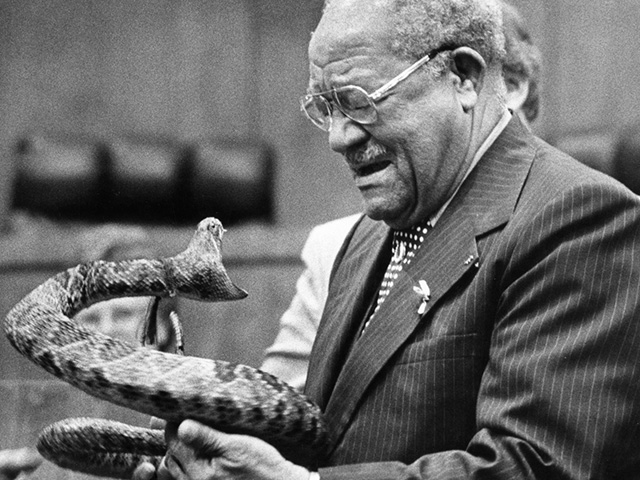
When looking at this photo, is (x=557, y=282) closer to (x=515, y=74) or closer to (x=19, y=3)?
(x=515, y=74)

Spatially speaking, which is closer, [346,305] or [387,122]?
[387,122]

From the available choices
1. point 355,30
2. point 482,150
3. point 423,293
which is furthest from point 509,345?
point 355,30

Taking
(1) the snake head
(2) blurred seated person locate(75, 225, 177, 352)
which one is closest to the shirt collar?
(1) the snake head

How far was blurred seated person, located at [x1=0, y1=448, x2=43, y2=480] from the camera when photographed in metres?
2.49

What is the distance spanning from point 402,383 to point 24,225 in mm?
3131

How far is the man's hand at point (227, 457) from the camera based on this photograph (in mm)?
1707

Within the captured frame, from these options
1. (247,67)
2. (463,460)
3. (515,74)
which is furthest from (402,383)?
(247,67)

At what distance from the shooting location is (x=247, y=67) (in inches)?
211

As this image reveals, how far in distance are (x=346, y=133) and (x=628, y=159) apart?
236cm

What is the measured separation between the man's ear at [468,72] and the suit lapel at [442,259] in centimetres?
8

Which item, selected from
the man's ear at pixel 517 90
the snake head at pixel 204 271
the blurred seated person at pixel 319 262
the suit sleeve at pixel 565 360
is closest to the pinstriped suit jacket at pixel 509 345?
the suit sleeve at pixel 565 360

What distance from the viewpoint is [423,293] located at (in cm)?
186

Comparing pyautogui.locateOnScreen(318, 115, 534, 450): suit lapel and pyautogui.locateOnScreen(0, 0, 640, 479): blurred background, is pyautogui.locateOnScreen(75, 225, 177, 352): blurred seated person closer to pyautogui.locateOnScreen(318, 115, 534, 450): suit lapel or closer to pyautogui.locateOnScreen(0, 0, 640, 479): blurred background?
pyautogui.locateOnScreen(0, 0, 640, 479): blurred background

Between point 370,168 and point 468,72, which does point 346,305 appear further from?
point 468,72
